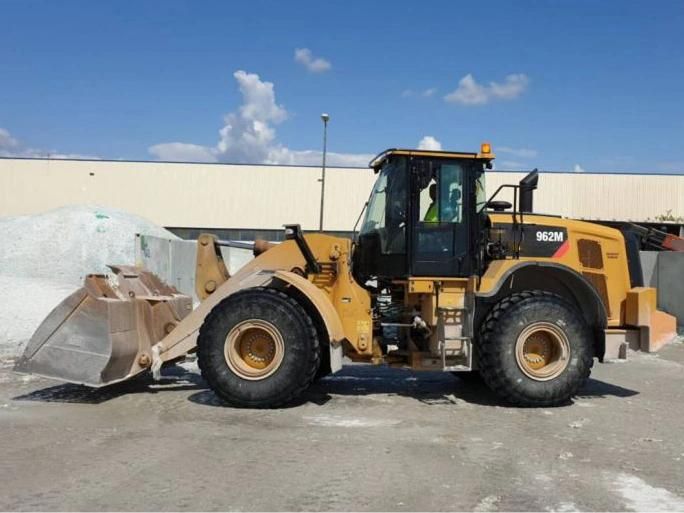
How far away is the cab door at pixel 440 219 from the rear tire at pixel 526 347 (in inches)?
26.0

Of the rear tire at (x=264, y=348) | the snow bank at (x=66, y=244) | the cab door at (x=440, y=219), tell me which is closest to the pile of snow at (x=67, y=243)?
the snow bank at (x=66, y=244)

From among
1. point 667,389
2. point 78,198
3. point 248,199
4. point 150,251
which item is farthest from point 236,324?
point 78,198

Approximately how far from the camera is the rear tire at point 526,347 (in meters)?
6.72

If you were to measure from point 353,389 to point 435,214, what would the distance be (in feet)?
7.81

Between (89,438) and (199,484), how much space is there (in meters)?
1.58

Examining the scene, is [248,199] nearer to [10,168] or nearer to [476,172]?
[10,168]

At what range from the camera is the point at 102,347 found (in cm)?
651

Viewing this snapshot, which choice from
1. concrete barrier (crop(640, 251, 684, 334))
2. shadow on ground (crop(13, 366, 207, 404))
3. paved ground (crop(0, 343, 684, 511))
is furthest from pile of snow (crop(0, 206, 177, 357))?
concrete barrier (crop(640, 251, 684, 334))

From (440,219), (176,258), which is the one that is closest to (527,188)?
(440,219)

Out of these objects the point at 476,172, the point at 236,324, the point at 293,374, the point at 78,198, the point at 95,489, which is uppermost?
the point at 78,198

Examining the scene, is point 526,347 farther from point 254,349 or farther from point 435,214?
point 254,349

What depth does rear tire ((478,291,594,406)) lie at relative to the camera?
22.1 ft

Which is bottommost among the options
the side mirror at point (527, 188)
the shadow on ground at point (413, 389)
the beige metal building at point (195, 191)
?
the shadow on ground at point (413, 389)

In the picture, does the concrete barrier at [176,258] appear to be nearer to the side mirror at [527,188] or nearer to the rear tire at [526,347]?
the side mirror at [527,188]
